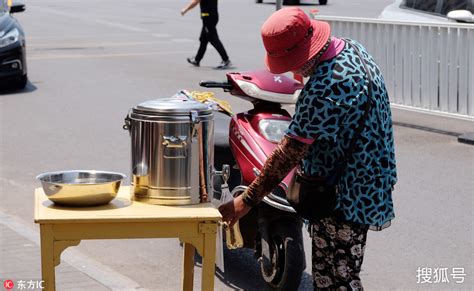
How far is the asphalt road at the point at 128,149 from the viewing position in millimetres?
6809

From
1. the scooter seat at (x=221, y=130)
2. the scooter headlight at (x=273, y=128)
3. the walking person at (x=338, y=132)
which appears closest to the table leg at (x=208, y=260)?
the walking person at (x=338, y=132)

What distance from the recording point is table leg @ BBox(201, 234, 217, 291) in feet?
14.2

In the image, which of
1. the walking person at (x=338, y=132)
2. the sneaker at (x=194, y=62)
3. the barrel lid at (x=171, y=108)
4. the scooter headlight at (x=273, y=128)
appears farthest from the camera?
the sneaker at (x=194, y=62)

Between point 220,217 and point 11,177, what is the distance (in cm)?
551

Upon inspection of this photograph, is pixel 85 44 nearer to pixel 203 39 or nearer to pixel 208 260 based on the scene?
pixel 203 39

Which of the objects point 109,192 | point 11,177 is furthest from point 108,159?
point 109,192

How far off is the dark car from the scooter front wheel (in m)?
9.89

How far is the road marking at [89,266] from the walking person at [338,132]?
88.8 inches

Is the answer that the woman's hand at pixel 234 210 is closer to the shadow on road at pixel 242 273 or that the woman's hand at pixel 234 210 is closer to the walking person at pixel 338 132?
the walking person at pixel 338 132

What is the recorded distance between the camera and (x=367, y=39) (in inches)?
504

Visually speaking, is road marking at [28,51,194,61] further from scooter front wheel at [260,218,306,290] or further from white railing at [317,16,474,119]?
scooter front wheel at [260,218,306,290]

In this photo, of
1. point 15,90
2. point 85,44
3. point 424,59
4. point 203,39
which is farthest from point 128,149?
point 85,44

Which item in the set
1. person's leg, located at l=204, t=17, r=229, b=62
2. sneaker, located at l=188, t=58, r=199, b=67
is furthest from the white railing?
sneaker, located at l=188, t=58, r=199, b=67

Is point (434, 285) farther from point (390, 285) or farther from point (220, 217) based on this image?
point (220, 217)
